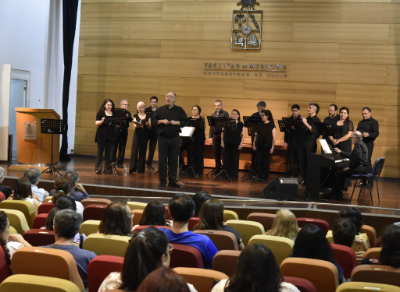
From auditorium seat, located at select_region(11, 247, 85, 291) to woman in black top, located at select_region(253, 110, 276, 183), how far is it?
6200 millimetres

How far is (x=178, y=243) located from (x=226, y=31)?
8.38 m

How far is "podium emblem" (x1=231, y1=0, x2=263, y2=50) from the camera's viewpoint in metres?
10.1

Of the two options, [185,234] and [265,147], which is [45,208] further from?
[265,147]

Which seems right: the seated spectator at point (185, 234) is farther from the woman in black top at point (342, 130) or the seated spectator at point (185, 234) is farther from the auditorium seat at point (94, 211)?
the woman in black top at point (342, 130)

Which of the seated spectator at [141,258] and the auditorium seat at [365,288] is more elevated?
the seated spectator at [141,258]

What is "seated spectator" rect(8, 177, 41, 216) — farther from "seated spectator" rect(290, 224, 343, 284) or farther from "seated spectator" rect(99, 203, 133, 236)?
"seated spectator" rect(290, 224, 343, 284)

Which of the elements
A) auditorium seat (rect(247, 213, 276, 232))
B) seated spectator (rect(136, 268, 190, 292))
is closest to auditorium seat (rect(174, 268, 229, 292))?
seated spectator (rect(136, 268, 190, 292))

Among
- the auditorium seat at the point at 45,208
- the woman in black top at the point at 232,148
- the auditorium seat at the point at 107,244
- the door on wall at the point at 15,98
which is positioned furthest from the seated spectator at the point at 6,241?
the door on wall at the point at 15,98

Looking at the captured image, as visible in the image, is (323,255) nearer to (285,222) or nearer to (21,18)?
(285,222)

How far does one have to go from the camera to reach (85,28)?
11258mm

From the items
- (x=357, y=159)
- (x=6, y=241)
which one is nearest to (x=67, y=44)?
(x=357, y=159)

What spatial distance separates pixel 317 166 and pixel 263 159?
1.90 metres

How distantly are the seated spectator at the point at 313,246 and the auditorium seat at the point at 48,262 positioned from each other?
1.33m

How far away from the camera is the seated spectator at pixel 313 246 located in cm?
258
